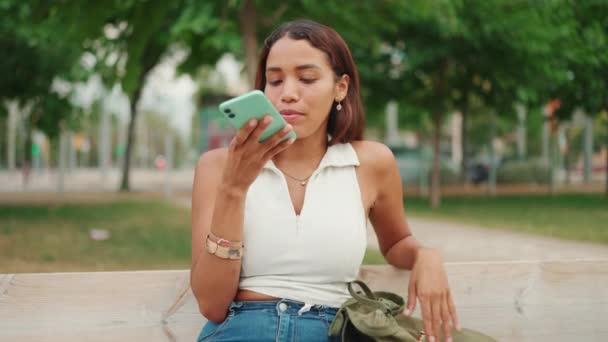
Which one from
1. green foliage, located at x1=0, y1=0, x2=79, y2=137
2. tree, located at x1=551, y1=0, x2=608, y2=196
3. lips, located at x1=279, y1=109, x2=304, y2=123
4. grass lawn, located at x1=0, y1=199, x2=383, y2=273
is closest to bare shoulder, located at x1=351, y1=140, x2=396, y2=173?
lips, located at x1=279, y1=109, x2=304, y2=123

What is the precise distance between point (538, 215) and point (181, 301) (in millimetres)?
11737

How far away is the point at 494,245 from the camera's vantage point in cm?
848

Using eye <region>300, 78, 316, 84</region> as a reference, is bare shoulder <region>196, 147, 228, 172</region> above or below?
below

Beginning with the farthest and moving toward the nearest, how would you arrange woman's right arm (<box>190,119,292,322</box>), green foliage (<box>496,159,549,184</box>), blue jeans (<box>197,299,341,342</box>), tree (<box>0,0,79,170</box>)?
green foliage (<box>496,159,549,184</box>) → tree (<box>0,0,79,170</box>) → blue jeans (<box>197,299,341,342</box>) → woman's right arm (<box>190,119,292,322</box>)

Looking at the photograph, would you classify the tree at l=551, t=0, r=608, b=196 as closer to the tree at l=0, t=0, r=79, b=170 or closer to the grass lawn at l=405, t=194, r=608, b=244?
the grass lawn at l=405, t=194, r=608, b=244

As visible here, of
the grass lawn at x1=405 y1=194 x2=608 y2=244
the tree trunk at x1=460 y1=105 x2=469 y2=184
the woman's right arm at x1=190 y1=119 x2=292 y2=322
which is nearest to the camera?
the woman's right arm at x1=190 y1=119 x2=292 y2=322

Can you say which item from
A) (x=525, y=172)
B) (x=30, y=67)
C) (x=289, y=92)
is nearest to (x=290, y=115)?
(x=289, y=92)

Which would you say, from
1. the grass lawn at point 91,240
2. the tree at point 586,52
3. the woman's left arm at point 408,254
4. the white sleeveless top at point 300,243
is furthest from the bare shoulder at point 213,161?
the tree at point 586,52

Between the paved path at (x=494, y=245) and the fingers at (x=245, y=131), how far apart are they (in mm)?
5523

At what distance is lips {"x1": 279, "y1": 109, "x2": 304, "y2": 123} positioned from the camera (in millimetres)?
2164

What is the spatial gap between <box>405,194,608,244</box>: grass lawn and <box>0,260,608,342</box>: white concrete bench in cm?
663

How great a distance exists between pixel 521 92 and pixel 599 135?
3004 cm

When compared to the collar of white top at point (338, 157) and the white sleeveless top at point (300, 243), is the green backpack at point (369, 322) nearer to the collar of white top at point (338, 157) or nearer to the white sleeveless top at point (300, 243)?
the white sleeveless top at point (300, 243)

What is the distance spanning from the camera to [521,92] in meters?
15.1
